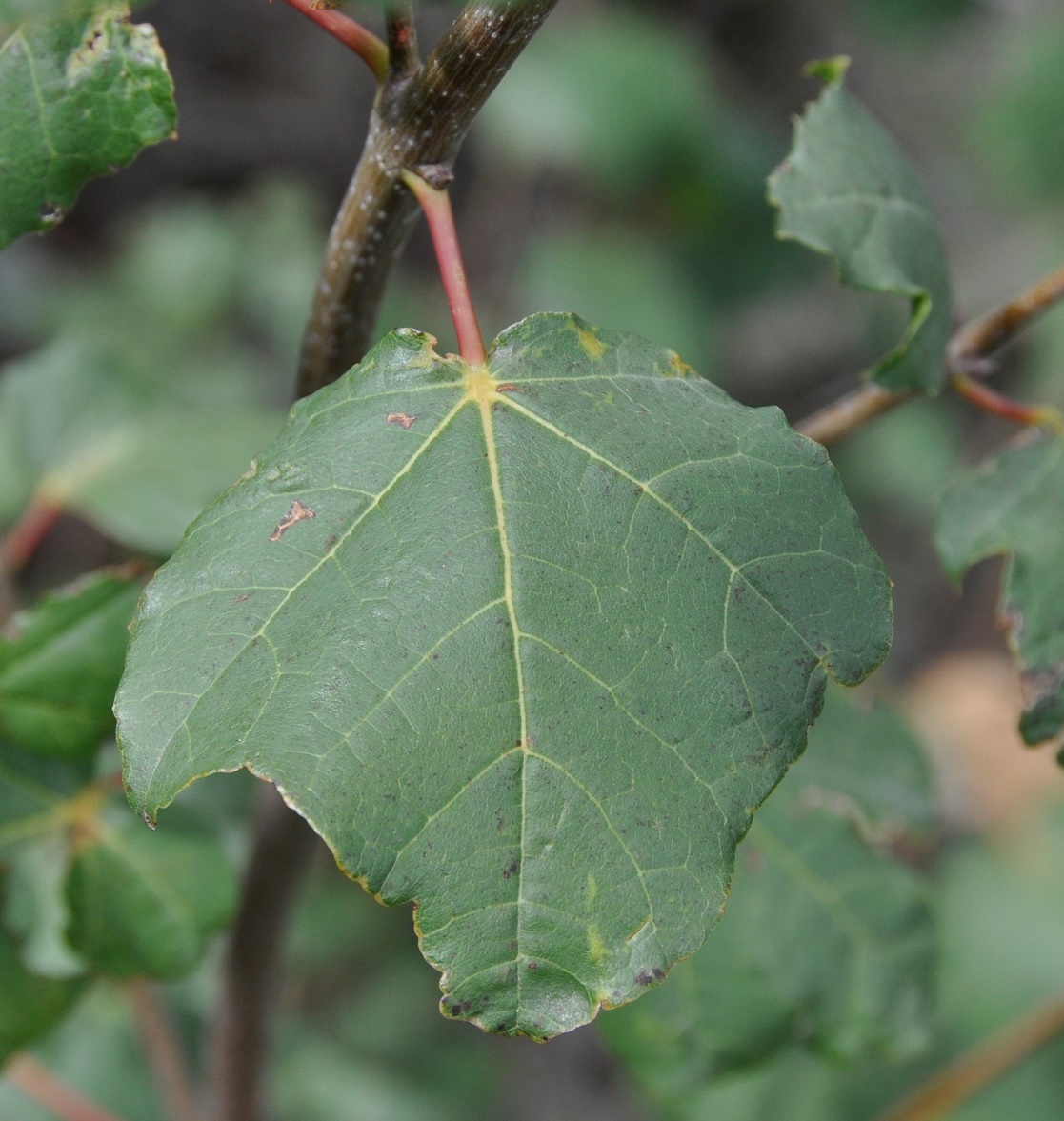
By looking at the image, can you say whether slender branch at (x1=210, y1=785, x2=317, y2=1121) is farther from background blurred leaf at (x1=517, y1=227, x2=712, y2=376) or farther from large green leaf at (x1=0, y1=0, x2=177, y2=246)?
background blurred leaf at (x1=517, y1=227, x2=712, y2=376)

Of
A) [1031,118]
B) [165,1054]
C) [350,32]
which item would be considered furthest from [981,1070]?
[1031,118]

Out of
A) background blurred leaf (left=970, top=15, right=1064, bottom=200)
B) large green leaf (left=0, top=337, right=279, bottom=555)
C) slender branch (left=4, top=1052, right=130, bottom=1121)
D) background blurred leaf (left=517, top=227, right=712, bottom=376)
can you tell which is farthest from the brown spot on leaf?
background blurred leaf (left=970, top=15, right=1064, bottom=200)

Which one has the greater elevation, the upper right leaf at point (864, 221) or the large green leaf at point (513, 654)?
the upper right leaf at point (864, 221)

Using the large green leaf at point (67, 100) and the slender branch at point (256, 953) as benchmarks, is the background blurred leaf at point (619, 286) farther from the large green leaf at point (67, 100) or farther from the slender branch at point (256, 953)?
the large green leaf at point (67, 100)

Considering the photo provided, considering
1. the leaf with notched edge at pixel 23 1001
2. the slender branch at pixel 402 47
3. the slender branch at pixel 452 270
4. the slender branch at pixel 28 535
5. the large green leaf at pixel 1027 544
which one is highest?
the slender branch at pixel 402 47

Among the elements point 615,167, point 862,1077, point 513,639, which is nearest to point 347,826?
point 513,639

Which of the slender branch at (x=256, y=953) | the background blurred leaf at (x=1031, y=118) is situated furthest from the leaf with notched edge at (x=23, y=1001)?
the background blurred leaf at (x=1031, y=118)

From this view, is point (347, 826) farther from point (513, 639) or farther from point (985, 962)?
point (985, 962)
